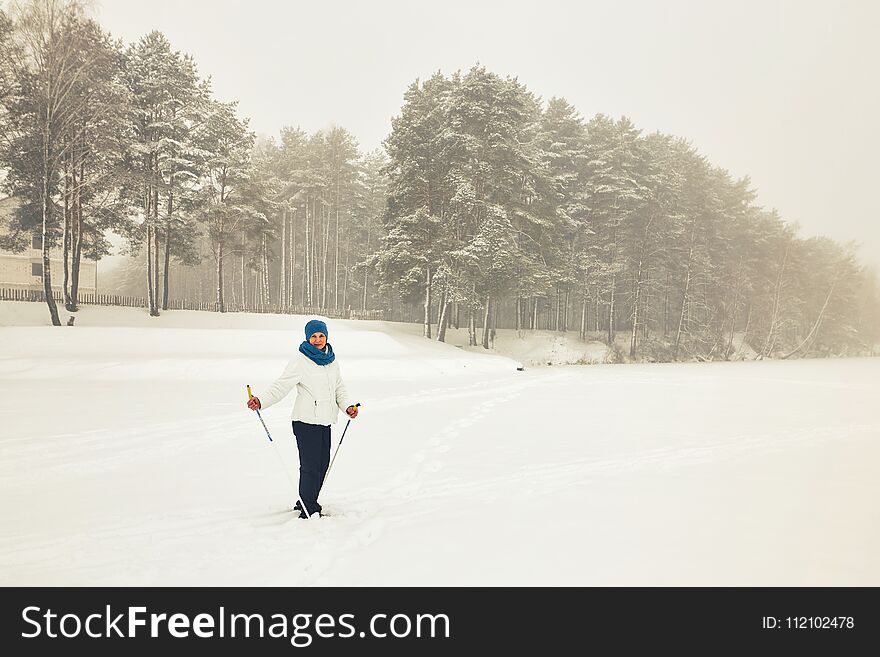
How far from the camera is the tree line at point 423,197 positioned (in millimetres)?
19609

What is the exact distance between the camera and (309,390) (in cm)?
430

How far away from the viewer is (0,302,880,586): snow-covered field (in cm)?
327

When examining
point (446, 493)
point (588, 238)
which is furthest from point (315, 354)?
point (588, 238)

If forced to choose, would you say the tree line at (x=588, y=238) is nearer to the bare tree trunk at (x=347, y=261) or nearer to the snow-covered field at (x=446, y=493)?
the bare tree trunk at (x=347, y=261)

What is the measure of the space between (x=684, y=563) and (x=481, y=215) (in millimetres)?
23777

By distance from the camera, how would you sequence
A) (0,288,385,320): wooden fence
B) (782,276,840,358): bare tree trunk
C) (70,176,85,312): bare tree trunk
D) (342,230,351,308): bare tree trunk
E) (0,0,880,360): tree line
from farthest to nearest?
(782,276,840,358): bare tree trunk → (342,230,351,308): bare tree trunk → (0,288,385,320): wooden fence → (70,176,85,312): bare tree trunk → (0,0,880,360): tree line

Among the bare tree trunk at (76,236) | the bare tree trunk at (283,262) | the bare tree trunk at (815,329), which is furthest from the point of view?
the bare tree trunk at (815,329)

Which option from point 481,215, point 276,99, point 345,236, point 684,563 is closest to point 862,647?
point 684,563

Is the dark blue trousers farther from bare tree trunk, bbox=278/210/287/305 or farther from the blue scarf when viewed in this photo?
bare tree trunk, bbox=278/210/287/305

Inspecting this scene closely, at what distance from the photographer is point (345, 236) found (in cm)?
4075

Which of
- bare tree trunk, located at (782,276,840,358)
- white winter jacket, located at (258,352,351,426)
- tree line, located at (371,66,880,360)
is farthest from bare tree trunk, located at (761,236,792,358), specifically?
white winter jacket, located at (258,352,351,426)

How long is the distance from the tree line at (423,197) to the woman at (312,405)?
1898cm

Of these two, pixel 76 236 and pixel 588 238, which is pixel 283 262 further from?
pixel 588 238

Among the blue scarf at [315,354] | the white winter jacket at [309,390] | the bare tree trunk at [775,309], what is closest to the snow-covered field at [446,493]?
the white winter jacket at [309,390]
